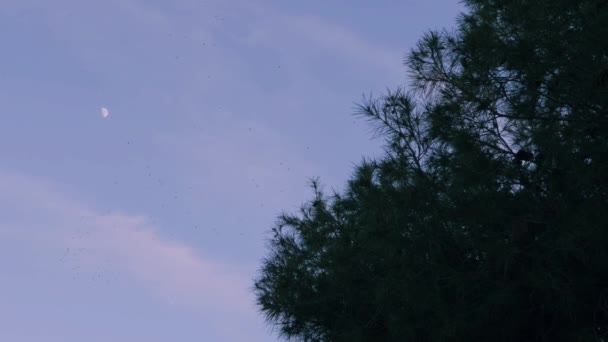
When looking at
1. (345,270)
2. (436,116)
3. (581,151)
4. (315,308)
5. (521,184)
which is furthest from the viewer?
(315,308)

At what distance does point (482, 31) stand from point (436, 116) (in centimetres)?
93

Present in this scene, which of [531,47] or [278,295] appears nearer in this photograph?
[531,47]

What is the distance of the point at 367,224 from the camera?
691cm

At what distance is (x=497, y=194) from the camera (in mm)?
6242

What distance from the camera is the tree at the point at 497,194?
5.80 m

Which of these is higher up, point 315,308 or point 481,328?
point 315,308

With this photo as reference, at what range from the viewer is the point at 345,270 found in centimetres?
769

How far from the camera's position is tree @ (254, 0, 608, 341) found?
229 inches

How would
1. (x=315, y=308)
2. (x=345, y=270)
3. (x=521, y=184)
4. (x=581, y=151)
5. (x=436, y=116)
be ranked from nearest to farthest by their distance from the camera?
(x=581, y=151), (x=521, y=184), (x=436, y=116), (x=345, y=270), (x=315, y=308)

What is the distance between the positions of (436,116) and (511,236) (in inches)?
59.0

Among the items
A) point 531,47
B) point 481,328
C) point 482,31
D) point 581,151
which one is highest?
point 482,31

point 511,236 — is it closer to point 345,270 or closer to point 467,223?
point 467,223

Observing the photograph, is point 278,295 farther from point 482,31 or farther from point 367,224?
point 482,31

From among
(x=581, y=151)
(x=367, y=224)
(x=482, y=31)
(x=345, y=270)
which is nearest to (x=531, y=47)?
(x=482, y=31)
